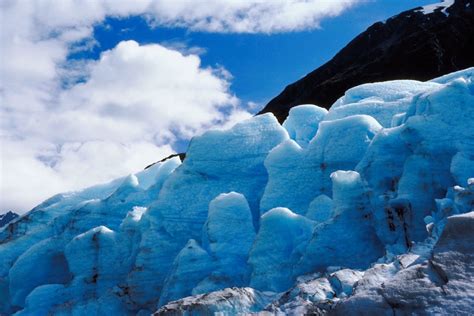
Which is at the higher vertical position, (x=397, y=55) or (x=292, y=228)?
(x=397, y=55)

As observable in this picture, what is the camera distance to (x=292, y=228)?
1296cm

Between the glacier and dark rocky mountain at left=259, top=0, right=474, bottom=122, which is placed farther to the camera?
dark rocky mountain at left=259, top=0, right=474, bottom=122

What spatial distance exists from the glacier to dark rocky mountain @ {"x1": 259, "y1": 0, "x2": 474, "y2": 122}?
30.4 metres

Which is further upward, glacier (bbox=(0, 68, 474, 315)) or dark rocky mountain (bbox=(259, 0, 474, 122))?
dark rocky mountain (bbox=(259, 0, 474, 122))

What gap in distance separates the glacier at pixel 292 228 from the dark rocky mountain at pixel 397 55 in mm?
30421

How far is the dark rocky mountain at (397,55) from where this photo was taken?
48031 mm

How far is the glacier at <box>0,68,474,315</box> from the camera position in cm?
799

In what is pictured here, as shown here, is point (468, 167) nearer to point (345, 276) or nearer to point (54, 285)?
point (345, 276)

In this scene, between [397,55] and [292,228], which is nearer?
[292,228]

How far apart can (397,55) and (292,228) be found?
39.6 meters

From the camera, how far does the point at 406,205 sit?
463 inches

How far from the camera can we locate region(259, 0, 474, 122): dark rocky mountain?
4803 centimetres

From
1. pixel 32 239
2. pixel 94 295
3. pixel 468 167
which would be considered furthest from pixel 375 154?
pixel 32 239

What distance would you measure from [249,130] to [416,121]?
552 centimetres
